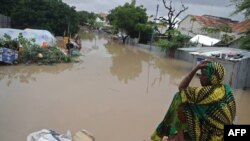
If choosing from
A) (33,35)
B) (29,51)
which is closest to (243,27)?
(33,35)

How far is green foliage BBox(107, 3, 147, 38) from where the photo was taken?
3603 centimetres

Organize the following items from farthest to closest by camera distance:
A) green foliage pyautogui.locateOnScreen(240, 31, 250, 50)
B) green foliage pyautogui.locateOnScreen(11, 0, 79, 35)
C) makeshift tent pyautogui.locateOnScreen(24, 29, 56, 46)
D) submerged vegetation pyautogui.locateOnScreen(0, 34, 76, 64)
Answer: green foliage pyautogui.locateOnScreen(11, 0, 79, 35) → makeshift tent pyautogui.locateOnScreen(24, 29, 56, 46) → green foliage pyautogui.locateOnScreen(240, 31, 250, 50) → submerged vegetation pyautogui.locateOnScreen(0, 34, 76, 64)

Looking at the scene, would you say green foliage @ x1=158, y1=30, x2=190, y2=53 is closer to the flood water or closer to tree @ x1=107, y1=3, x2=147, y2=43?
tree @ x1=107, y1=3, x2=147, y2=43

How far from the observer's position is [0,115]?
7141 mm

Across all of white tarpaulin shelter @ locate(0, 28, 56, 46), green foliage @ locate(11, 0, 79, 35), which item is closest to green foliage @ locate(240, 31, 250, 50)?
white tarpaulin shelter @ locate(0, 28, 56, 46)

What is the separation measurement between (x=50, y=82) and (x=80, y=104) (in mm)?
3059

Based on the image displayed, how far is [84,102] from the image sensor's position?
353 inches

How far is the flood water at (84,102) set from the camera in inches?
270

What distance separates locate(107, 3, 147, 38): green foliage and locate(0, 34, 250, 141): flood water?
848 inches

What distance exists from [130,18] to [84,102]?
27.8 meters

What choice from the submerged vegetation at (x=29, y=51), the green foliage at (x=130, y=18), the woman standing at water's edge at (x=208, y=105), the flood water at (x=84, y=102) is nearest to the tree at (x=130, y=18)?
the green foliage at (x=130, y=18)

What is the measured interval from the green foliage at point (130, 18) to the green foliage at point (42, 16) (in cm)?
694

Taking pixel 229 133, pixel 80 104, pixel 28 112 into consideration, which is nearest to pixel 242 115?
pixel 80 104

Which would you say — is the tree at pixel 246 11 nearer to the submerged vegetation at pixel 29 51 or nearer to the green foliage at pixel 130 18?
the submerged vegetation at pixel 29 51
